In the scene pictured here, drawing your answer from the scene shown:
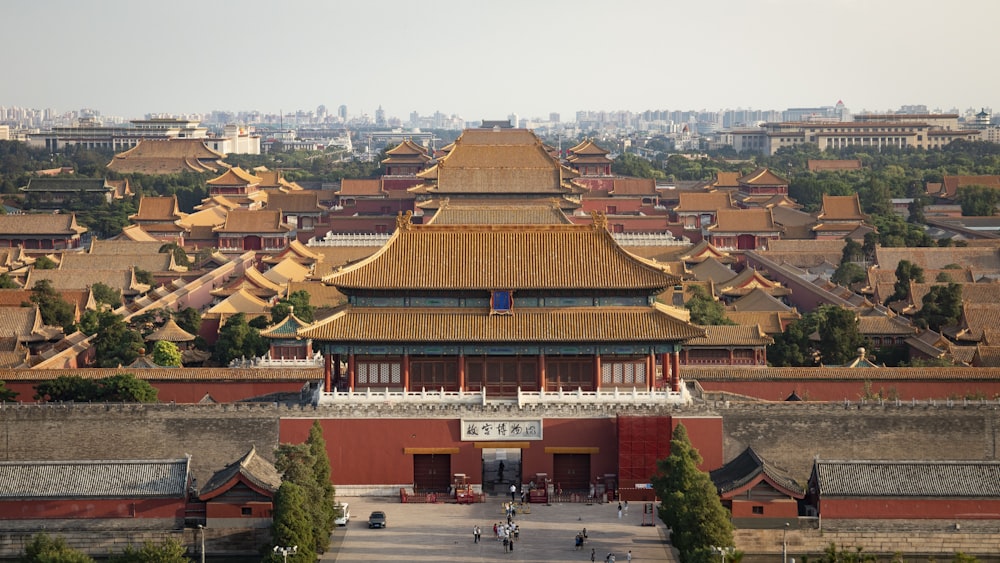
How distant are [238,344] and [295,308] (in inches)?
116

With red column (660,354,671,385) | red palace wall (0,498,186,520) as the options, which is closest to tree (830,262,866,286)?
red column (660,354,671,385)

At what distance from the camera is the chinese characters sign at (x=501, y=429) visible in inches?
1501

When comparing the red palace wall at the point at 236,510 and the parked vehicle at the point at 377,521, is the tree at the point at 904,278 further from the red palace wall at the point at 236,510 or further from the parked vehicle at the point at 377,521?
the red palace wall at the point at 236,510

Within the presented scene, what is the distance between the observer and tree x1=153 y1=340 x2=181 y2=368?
162ft

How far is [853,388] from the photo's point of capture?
43438mm

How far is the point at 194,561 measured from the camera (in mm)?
32500

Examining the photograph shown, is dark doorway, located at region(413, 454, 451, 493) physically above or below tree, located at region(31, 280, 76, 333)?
below

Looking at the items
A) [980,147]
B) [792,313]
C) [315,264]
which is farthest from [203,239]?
[980,147]

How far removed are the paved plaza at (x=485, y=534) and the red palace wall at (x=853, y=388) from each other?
→ 25.7 ft

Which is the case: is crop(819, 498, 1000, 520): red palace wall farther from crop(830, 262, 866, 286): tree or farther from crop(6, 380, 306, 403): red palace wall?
crop(830, 262, 866, 286): tree

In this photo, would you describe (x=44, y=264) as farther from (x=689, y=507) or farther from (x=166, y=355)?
(x=689, y=507)

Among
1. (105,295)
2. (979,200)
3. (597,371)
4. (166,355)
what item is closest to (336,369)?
(597,371)

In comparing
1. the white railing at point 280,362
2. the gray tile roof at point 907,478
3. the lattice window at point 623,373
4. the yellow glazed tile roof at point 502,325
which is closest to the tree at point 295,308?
the white railing at point 280,362

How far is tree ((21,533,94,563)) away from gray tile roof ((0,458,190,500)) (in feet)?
10.9
